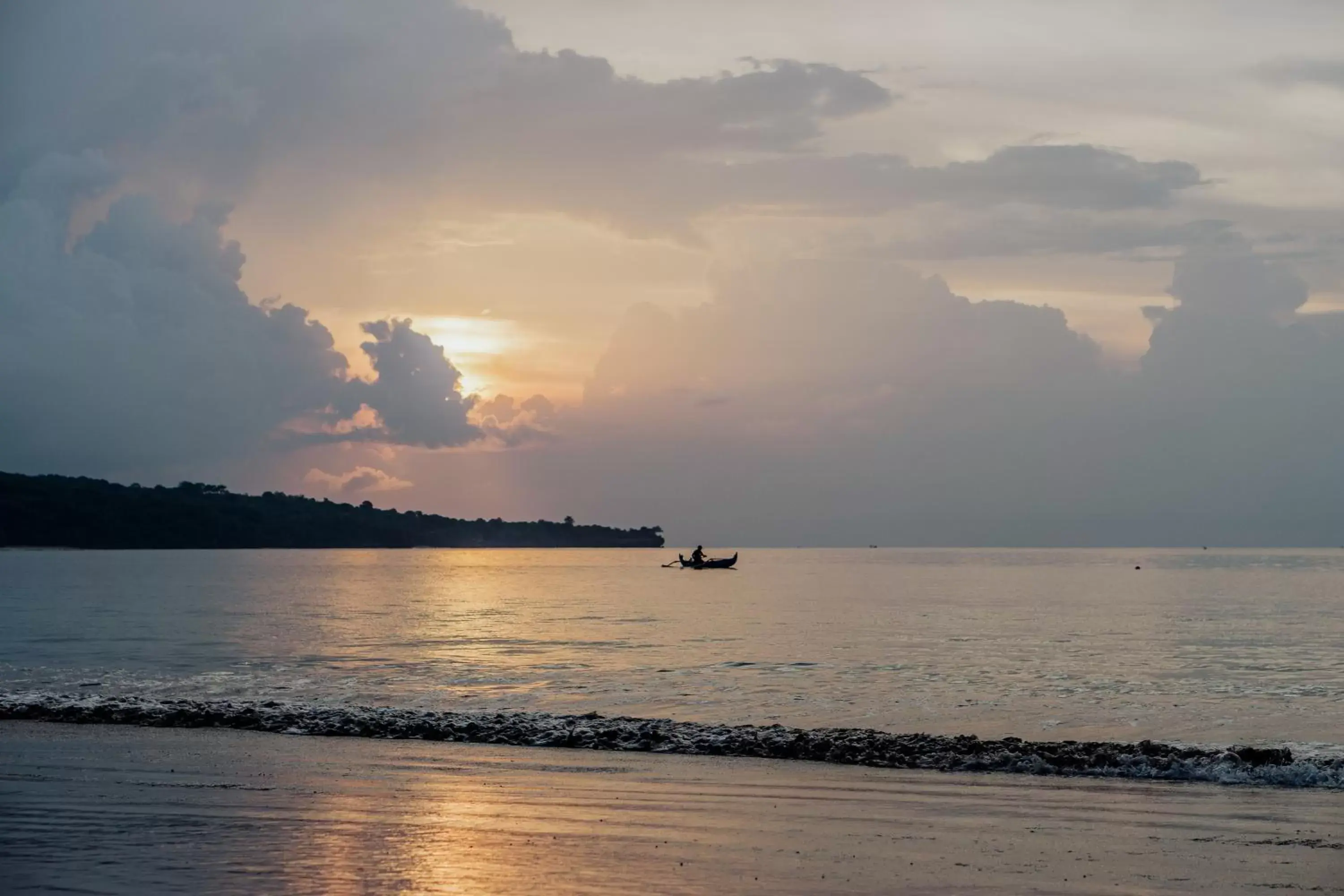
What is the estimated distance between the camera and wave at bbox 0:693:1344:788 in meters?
23.2

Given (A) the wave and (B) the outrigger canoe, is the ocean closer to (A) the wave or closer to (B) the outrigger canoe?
(A) the wave

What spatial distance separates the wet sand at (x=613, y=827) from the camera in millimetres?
14180

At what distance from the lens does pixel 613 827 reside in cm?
1700

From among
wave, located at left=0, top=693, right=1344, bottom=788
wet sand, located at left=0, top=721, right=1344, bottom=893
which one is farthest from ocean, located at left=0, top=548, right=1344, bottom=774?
wet sand, located at left=0, top=721, right=1344, bottom=893

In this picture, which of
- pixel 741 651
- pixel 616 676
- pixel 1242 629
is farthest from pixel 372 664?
A: pixel 1242 629

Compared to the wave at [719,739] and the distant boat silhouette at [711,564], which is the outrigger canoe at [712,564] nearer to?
the distant boat silhouette at [711,564]

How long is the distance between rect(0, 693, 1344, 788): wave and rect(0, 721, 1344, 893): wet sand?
941mm

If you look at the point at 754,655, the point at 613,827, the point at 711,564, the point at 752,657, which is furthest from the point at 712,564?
the point at 613,827

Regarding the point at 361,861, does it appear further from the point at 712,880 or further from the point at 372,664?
the point at 372,664

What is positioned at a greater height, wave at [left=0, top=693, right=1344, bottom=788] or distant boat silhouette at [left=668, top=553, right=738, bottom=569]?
wave at [left=0, top=693, right=1344, bottom=788]

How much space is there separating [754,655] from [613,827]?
36283mm

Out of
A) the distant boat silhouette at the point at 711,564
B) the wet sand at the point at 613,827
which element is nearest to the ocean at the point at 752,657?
the wet sand at the point at 613,827

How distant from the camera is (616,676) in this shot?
43.2m

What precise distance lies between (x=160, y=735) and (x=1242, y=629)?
205 feet
